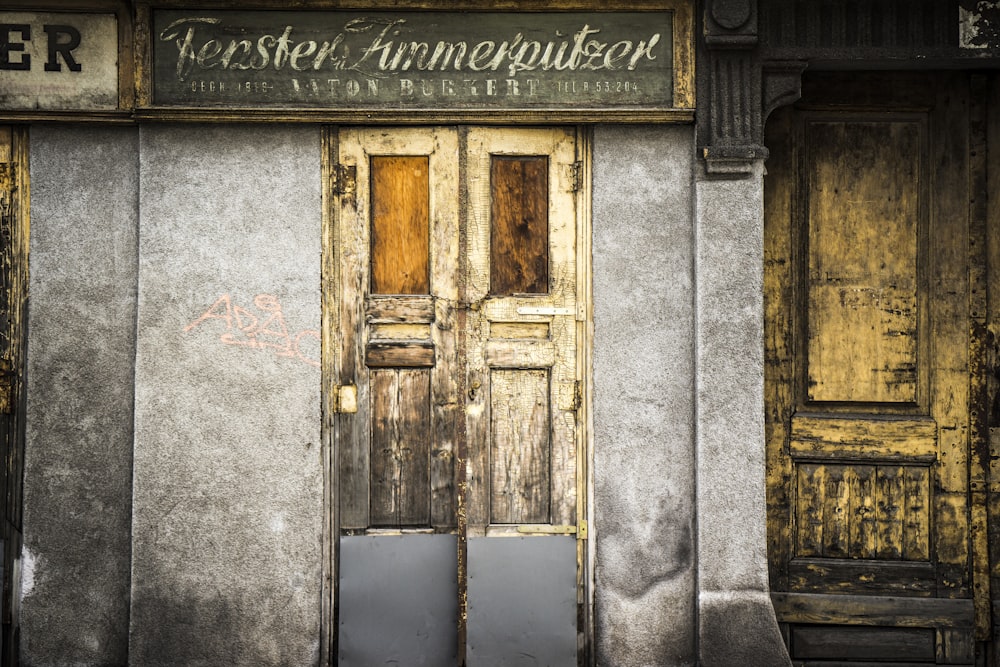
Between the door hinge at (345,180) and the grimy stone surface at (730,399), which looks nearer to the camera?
the grimy stone surface at (730,399)

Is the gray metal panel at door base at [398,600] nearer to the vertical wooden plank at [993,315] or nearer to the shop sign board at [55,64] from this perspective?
the shop sign board at [55,64]

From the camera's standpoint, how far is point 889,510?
15.3 feet

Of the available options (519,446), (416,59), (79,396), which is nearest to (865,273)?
(519,446)

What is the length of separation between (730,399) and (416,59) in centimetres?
244

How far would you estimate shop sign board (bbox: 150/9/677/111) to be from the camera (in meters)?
4.45

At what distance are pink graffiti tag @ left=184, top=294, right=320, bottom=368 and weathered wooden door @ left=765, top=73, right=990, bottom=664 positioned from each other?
8.63 ft

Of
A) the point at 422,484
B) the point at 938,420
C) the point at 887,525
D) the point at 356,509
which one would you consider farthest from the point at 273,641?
the point at 938,420

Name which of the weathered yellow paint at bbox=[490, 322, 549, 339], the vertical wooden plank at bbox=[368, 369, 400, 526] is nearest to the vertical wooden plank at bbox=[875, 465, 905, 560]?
the weathered yellow paint at bbox=[490, 322, 549, 339]

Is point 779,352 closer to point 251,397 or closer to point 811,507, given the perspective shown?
point 811,507

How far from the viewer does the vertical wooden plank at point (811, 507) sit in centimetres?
468

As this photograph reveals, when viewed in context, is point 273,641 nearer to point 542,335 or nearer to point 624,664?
point 624,664

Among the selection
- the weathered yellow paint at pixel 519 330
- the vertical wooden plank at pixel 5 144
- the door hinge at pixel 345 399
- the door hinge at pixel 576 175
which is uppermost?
the vertical wooden plank at pixel 5 144

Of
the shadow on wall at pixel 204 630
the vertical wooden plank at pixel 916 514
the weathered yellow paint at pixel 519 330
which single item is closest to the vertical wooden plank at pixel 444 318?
the weathered yellow paint at pixel 519 330

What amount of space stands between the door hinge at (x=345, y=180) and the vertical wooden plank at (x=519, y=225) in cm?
75
